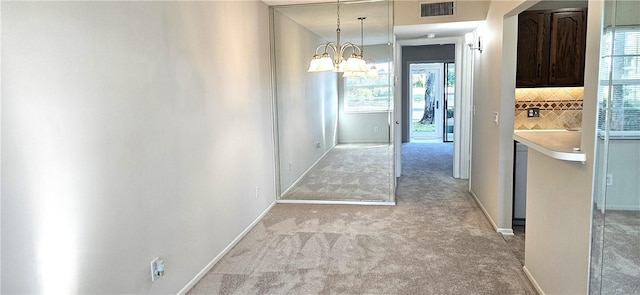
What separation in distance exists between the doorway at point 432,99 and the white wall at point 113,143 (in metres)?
6.25

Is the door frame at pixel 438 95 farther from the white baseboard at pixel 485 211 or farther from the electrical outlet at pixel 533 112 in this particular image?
the electrical outlet at pixel 533 112

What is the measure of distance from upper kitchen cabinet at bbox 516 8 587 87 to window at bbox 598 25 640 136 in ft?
7.58

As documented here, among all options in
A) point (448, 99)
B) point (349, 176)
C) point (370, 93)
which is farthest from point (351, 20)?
point (448, 99)

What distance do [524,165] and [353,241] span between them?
1.79m

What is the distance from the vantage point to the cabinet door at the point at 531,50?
3.91 m

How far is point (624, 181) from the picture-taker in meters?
1.86

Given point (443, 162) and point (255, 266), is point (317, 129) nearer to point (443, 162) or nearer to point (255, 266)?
point (255, 266)

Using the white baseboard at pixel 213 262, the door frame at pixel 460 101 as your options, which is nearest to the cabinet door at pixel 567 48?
the door frame at pixel 460 101

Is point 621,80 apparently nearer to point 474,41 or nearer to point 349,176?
point 474,41

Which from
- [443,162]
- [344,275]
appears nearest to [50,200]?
[344,275]

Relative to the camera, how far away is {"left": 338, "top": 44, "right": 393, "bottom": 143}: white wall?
492cm

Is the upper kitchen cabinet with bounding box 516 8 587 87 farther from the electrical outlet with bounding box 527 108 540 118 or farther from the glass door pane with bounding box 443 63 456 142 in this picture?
the glass door pane with bounding box 443 63 456 142

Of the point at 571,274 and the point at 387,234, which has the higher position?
the point at 571,274

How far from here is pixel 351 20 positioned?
483 centimetres
